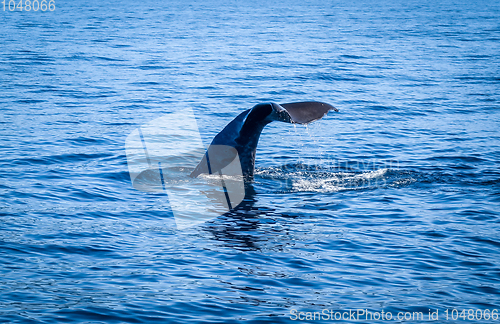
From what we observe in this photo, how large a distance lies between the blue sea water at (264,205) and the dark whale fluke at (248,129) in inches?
32.3

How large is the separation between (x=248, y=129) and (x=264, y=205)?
51.9 inches

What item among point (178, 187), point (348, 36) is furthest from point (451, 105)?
point (348, 36)

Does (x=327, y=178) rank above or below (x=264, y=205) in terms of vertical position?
below

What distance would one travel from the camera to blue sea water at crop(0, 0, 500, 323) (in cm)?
686

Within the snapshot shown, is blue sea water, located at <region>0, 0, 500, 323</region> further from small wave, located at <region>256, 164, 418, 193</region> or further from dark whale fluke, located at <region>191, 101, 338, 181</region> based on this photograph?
dark whale fluke, located at <region>191, 101, 338, 181</region>

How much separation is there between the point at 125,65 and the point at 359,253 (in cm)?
2267

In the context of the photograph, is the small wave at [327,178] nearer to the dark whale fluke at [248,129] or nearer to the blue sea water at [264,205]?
the blue sea water at [264,205]

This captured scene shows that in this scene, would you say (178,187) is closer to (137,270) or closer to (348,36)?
(137,270)

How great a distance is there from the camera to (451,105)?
66.6 feet

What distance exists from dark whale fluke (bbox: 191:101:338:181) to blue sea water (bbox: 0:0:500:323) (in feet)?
2.69

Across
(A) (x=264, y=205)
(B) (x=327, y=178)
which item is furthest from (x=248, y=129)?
(B) (x=327, y=178)

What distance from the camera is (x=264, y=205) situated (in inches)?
389

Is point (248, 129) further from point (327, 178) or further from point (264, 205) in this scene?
point (327, 178)

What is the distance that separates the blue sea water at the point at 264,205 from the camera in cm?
686
